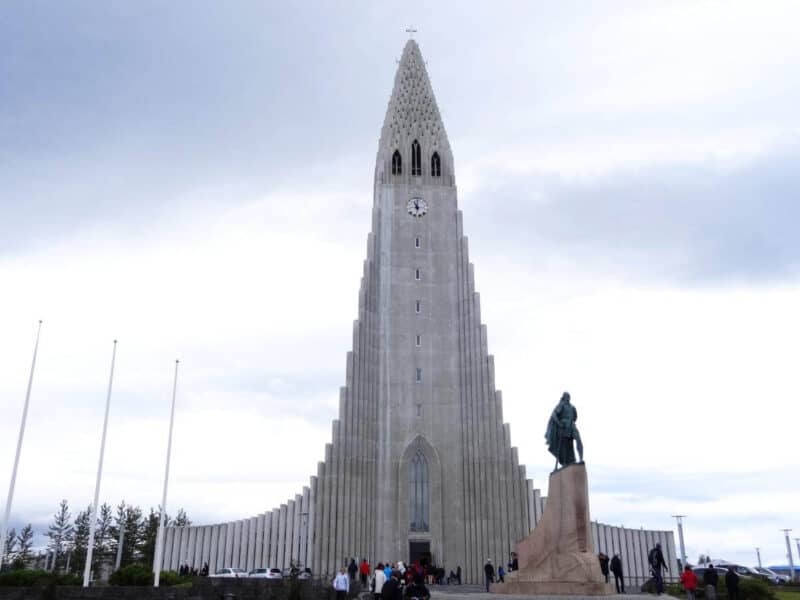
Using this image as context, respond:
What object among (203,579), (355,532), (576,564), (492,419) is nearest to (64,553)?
(355,532)

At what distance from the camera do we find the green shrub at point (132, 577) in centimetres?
3219

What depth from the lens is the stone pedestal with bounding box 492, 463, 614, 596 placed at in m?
24.2

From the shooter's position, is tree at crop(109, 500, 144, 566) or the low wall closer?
the low wall

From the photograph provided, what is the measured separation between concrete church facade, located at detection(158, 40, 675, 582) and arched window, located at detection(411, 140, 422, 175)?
3109 millimetres

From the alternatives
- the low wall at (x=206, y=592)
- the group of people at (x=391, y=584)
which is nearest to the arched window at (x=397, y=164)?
the group of people at (x=391, y=584)

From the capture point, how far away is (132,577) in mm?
32250

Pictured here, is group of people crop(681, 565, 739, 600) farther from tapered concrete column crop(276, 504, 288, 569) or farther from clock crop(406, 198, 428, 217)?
clock crop(406, 198, 428, 217)

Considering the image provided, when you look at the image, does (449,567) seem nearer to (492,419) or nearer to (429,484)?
(429,484)

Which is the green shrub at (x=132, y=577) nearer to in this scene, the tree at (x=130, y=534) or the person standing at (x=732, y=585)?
the person standing at (x=732, y=585)

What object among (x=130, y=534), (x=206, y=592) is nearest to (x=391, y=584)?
(x=206, y=592)

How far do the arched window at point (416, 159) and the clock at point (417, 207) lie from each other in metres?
2.55

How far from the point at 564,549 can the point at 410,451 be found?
25.1 meters

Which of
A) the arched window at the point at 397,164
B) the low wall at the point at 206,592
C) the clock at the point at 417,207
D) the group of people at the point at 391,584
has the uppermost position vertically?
the arched window at the point at 397,164

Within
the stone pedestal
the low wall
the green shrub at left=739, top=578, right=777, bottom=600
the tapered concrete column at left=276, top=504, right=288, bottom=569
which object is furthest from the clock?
the green shrub at left=739, top=578, right=777, bottom=600
